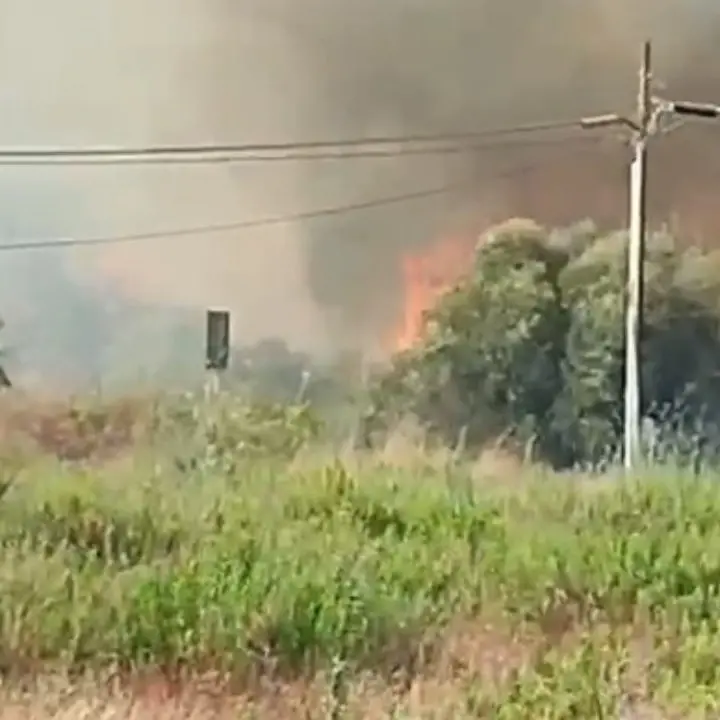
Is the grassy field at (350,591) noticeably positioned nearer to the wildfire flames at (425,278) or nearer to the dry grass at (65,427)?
the dry grass at (65,427)

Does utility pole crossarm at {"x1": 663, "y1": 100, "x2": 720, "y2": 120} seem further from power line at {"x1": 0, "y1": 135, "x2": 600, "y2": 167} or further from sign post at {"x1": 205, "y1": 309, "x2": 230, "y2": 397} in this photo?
sign post at {"x1": 205, "y1": 309, "x2": 230, "y2": 397}

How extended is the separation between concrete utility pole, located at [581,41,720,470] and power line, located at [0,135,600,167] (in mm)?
47

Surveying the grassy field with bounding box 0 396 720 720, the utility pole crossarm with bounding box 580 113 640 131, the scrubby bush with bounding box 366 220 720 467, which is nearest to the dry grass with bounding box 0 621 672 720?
the grassy field with bounding box 0 396 720 720

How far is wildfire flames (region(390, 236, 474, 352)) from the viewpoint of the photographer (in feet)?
5.04

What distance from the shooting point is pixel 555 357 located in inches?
61.1

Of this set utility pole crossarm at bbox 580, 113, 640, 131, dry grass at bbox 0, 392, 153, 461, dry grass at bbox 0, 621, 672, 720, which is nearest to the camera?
dry grass at bbox 0, 621, 672, 720

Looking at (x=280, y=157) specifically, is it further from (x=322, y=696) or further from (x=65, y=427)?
(x=322, y=696)

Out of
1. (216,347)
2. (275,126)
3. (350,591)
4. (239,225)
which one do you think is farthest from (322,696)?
(275,126)

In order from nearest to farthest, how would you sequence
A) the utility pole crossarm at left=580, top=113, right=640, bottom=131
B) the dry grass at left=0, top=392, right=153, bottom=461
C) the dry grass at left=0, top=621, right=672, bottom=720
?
the dry grass at left=0, top=621, right=672, bottom=720
the dry grass at left=0, top=392, right=153, bottom=461
the utility pole crossarm at left=580, top=113, right=640, bottom=131

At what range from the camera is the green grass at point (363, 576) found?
4.63 ft

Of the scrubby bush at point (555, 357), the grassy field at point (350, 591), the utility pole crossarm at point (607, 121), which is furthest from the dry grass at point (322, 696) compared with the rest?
the utility pole crossarm at point (607, 121)

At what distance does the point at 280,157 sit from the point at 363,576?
45 cm

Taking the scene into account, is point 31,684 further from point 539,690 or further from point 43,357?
point 539,690

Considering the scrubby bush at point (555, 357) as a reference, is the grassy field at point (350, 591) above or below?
below
